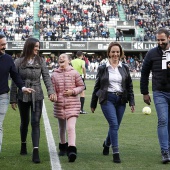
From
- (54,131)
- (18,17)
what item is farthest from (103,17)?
(54,131)

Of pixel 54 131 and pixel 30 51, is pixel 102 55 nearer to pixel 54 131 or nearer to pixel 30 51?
pixel 54 131

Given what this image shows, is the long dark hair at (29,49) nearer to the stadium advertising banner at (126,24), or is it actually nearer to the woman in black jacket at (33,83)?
→ the woman in black jacket at (33,83)

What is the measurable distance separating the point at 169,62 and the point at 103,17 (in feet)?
169

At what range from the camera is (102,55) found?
57.2m

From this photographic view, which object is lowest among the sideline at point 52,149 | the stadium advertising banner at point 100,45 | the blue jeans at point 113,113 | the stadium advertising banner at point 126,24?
the sideline at point 52,149

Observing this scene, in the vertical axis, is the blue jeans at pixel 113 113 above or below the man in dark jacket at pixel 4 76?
below

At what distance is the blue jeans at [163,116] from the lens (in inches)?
353

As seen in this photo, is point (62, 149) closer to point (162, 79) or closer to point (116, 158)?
point (116, 158)

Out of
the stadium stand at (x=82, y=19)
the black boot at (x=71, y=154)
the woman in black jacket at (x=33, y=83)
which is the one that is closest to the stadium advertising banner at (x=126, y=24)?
the stadium stand at (x=82, y=19)

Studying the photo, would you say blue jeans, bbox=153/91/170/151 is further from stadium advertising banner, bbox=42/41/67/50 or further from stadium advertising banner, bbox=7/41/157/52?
stadium advertising banner, bbox=42/41/67/50

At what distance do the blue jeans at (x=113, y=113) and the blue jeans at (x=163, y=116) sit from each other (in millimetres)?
587

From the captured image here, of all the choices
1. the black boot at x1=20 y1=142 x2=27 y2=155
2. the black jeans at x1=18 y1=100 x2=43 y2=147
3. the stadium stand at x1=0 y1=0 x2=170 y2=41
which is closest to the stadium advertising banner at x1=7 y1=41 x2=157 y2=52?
Result: the stadium stand at x1=0 y1=0 x2=170 y2=41

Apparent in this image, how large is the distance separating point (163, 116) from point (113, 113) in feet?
2.65

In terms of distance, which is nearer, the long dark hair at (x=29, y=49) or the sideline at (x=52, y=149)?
the sideline at (x=52, y=149)
